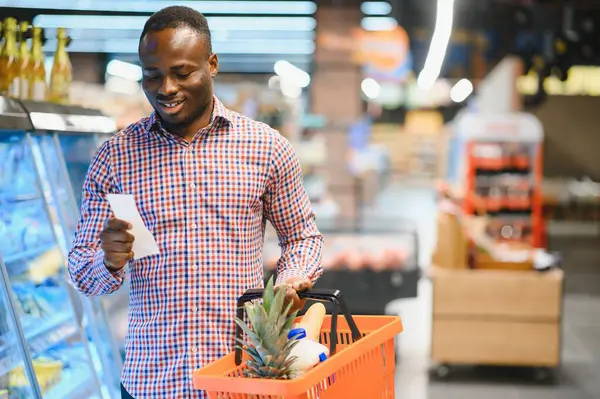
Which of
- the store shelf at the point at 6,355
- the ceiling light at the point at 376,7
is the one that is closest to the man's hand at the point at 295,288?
the store shelf at the point at 6,355

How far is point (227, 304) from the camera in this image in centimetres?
222

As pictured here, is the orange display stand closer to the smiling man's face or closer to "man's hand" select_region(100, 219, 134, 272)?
the smiling man's face

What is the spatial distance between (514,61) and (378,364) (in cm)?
1473

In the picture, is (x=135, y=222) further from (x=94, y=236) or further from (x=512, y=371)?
(x=512, y=371)

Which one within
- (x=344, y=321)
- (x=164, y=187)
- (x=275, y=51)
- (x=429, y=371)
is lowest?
(x=429, y=371)

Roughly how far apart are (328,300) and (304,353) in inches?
8.4

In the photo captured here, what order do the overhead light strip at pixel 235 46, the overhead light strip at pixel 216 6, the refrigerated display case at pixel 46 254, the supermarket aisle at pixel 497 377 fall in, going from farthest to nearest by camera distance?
the overhead light strip at pixel 235 46
the overhead light strip at pixel 216 6
the supermarket aisle at pixel 497 377
the refrigerated display case at pixel 46 254

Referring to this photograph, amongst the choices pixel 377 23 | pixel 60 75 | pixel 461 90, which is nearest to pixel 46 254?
pixel 60 75

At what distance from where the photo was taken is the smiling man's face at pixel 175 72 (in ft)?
6.95

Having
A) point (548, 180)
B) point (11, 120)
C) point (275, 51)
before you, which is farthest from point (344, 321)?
point (548, 180)

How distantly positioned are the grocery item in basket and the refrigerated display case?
4.69ft

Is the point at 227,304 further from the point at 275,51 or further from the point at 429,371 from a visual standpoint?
the point at 275,51

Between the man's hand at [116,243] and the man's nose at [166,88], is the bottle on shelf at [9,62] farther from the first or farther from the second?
the man's hand at [116,243]

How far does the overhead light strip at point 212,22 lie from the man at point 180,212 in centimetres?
679
